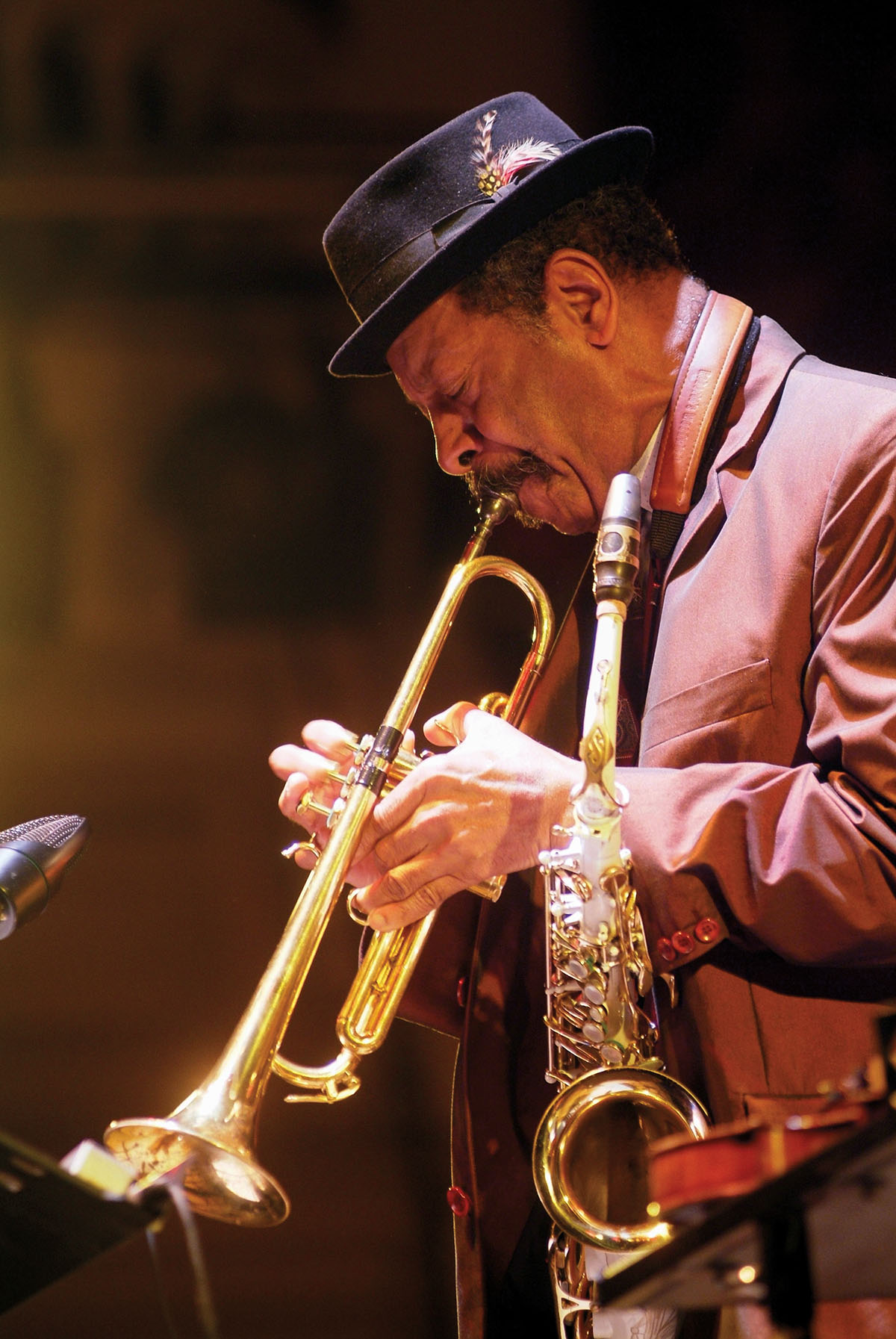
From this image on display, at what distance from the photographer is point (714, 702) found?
6.40ft

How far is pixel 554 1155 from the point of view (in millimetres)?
1832

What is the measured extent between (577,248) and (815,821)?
149 centimetres

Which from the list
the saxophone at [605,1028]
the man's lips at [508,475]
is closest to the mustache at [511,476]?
the man's lips at [508,475]

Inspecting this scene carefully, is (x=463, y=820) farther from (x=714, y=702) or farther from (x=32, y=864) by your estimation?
(x=32, y=864)

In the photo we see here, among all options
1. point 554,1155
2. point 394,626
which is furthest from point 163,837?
point 554,1155

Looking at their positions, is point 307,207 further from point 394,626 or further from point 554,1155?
point 554,1155

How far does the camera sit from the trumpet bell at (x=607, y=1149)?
5.78ft

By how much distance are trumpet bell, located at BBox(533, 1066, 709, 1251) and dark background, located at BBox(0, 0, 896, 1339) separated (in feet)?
4.68

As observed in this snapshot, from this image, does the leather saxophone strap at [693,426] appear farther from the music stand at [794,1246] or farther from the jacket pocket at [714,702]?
the music stand at [794,1246]

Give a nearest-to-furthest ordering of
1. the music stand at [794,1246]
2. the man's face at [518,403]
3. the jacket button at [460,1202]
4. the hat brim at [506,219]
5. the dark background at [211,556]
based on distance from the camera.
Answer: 1. the music stand at [794,1246]
2. the jacket button at [460,1202]
3. the hat brim at [506,219]
4. the man's face at [518,403]
5. the dark background at [211,556]

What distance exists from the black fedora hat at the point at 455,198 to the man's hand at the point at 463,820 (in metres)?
0.99

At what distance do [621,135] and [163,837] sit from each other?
85.1 inches

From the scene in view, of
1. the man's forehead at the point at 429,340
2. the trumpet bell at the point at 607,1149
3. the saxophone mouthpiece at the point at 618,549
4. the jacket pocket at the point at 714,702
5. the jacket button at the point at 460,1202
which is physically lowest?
the jacket button at the point at 460,1202

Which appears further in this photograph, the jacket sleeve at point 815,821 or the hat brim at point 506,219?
the hat brim at point 506,219
